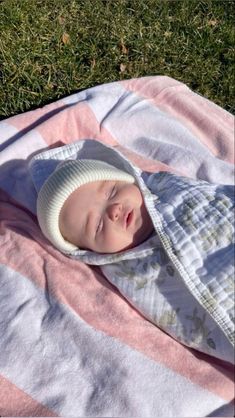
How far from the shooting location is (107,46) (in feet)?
10.6

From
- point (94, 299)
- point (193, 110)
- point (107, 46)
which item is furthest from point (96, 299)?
point (107, 46)

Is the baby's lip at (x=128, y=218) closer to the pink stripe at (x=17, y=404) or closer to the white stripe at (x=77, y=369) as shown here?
the white stripe at (x=77, y=369)

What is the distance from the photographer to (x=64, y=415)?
6.94 feet

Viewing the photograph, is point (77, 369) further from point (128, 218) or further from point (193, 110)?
point (193, 110)

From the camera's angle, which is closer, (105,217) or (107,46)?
(105,217)

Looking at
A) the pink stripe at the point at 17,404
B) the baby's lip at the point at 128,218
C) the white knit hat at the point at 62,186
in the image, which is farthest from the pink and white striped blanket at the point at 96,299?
the baby's lip at the point at 128,218

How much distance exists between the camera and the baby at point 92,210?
2277 millimetres

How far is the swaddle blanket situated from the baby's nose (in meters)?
0.13

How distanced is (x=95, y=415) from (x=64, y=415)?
0.11 metres

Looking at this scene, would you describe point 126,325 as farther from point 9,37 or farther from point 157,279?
point 9,37

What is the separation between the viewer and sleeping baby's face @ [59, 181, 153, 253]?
2266 millimetres

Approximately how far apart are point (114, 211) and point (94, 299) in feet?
1.26

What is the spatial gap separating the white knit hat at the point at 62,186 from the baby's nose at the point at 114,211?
144mm

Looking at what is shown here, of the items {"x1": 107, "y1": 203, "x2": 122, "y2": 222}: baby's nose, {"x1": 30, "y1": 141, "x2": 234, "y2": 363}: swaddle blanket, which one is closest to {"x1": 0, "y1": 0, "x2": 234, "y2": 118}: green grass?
{"x1": 30, "y1": 141, "x2": 234, "y2": 363}: swaddle blanket
